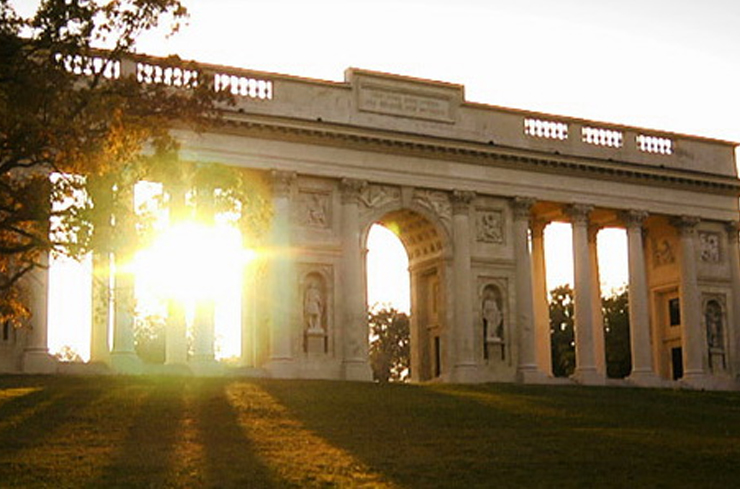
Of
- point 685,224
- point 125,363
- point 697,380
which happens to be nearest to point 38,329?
point 125,363

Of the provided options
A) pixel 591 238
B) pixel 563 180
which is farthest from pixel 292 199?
pixel 591 238

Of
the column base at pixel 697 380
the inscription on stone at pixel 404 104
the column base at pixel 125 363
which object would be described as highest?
the inscription on stone at pixel 404 104

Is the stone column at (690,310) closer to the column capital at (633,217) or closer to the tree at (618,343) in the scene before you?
the column capital at (633,217)

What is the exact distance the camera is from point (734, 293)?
223ft

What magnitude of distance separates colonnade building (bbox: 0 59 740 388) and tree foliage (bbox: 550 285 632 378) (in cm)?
1786

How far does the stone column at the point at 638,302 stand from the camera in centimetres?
6394

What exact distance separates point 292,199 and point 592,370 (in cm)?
1796

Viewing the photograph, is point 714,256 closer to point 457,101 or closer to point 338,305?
point 457,101

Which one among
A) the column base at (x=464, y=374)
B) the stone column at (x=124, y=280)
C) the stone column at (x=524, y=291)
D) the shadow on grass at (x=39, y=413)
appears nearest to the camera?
the shadow on grass at (x=39, y=413)

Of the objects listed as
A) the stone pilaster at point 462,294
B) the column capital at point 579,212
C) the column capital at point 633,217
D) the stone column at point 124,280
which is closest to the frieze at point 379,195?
the stone pilaster at point 462,294

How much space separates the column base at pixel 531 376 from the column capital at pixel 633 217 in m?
9.96

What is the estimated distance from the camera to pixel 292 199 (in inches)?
2197

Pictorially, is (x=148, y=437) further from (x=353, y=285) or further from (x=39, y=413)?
(x=353, y=285)

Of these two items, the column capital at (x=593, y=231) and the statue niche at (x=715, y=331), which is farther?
the column capital at (x=593, y=231)
